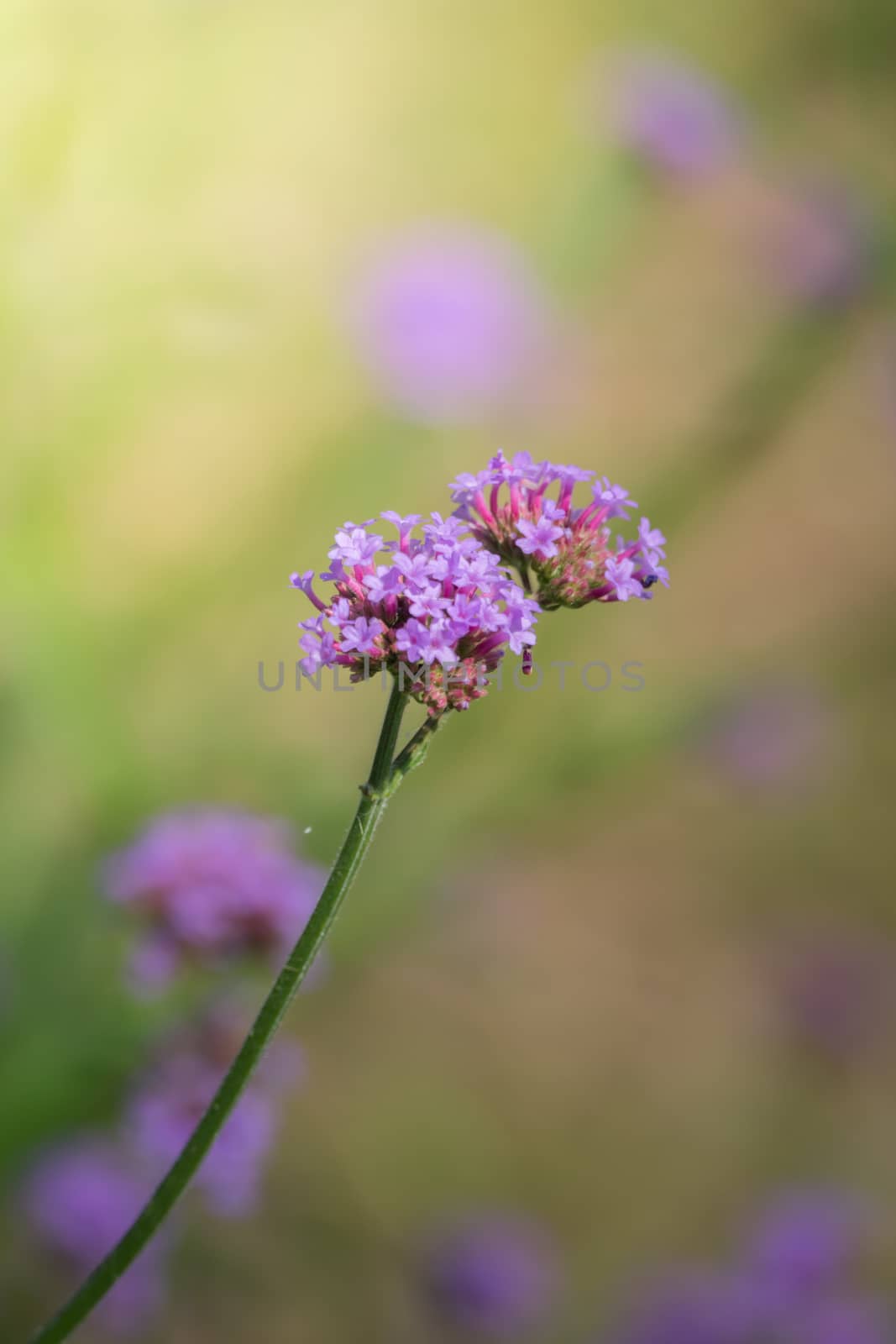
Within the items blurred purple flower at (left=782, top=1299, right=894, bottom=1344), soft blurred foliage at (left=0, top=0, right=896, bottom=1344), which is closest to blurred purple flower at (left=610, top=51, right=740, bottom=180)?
soft blurred foliage at (left=0, top=0, right=896, bottom=1344)

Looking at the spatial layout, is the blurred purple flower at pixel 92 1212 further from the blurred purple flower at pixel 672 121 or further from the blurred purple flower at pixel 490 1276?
the blurred purple flower at pixel 672 121

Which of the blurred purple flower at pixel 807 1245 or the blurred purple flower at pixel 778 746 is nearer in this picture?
the blurred purple flower at pixel 807 1245

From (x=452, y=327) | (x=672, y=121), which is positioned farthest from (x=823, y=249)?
(x=452, y=327)

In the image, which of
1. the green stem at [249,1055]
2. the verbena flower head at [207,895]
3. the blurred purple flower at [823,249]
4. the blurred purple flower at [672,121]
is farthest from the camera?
the blurred purple flower at [672,121]

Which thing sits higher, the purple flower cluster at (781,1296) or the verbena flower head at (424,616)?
the purple flower cluster at (781,1296)

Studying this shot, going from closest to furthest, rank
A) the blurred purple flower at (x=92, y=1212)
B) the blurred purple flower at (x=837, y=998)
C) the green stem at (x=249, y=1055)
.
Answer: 1. the green stem at (x=249, y=1055)
2. the blurred purple flower at (x=92, y=1212)
3. the blurred purple flower at (x=837, y=998)

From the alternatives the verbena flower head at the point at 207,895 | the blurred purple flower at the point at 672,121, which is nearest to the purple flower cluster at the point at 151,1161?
the verbena flower head at the point at 207,895

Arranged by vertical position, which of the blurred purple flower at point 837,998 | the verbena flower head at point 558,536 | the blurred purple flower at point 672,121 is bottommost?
the verbena flower head at point 558,536

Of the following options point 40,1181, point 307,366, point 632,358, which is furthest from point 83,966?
point 632,358
